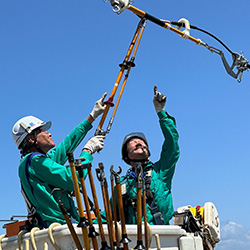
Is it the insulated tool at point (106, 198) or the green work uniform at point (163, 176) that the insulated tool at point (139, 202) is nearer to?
the insulated tool at point (106, 198)

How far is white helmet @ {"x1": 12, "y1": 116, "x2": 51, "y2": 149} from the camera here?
6.87 meters

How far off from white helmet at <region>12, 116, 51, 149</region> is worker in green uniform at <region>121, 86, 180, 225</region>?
1334 millimetres

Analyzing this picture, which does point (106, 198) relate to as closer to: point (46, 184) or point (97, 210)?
point (97, 210)

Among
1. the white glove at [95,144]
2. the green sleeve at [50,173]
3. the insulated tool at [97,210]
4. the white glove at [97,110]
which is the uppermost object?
the white glove at [97,110]

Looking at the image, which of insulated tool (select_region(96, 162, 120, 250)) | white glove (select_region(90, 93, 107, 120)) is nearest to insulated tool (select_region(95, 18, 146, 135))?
white glove (select_region(90, 93, 107, 120))

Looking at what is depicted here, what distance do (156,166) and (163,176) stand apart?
0.22m

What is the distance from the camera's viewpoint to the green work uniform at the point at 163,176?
6.92 meters

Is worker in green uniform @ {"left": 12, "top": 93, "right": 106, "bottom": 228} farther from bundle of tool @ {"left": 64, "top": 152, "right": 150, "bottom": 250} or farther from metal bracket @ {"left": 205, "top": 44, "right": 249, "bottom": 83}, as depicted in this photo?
metal bracket @ {"left": 205, "top": 44, "right": 249, "bottom": 83}

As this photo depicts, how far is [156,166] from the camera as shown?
7.46 metres

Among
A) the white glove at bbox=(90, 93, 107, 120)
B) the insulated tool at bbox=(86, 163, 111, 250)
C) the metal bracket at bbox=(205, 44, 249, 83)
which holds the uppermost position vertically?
the metal bracket at bbox=(205, 44, 249, 83)

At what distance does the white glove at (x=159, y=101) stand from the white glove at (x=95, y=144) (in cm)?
115

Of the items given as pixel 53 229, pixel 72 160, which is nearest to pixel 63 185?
pixel 53 229

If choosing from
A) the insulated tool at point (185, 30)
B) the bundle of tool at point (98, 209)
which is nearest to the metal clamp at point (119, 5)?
the insulated tool at point (185, 30)

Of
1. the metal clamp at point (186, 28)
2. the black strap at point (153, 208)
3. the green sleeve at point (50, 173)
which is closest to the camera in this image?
the green sleeve at point (50, 173)
